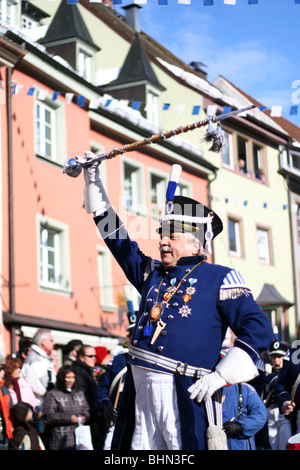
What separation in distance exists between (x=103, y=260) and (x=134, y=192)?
87.1 inches

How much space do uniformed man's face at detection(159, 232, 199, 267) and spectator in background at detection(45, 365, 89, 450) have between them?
4.60m

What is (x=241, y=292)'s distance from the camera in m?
4.75

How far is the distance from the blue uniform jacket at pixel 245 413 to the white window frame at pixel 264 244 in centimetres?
1990

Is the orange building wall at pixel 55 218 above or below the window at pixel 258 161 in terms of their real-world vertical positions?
below

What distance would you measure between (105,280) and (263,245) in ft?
28.9

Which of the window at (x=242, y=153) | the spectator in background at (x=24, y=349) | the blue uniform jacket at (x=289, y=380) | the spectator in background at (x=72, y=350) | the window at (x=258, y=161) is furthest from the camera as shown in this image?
the window at (x=258, y=161)

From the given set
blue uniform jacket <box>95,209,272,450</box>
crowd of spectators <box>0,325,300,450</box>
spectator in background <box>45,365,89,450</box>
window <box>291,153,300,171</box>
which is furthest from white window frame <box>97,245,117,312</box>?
blue uniform jacket <box>95,209,272,450</box>

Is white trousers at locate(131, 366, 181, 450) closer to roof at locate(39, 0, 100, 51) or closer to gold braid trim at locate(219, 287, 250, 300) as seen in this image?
gold braid trim at locate(219, 287, 250, 300)

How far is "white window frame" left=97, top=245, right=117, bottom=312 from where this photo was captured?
19.2 meters

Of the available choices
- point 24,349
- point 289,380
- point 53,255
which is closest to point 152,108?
point 53,255

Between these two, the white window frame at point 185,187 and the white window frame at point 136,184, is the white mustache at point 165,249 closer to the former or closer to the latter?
the white window frame at point 136,184

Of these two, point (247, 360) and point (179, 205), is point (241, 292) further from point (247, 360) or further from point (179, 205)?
point (179, 205)

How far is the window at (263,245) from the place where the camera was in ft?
88.2

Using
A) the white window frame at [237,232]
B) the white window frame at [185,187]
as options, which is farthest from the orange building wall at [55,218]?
the white window frame at [237,232]
